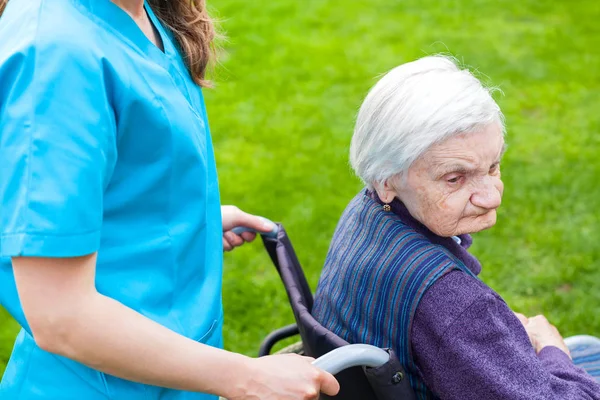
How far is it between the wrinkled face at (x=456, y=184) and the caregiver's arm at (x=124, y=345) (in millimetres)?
616

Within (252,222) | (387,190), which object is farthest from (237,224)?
(387,190)

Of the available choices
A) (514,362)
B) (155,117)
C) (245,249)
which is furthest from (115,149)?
(245,249)

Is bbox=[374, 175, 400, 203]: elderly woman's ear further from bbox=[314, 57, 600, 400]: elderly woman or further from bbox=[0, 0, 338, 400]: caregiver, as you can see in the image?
bbox=[0, 0, 338, 400]: caregiver

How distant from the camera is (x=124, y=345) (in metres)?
1.27

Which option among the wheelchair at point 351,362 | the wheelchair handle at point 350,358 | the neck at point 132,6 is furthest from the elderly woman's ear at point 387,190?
the neck at point 132,6

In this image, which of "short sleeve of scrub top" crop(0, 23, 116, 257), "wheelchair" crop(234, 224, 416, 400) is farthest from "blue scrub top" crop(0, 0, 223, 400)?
"wheelchair" crop(234, 224, 416, 400)

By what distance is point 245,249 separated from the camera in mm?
4164

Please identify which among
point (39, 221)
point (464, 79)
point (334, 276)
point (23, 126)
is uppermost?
point (23, 126)

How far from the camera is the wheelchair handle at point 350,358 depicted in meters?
1.59

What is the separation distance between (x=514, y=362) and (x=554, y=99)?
4.05 metres

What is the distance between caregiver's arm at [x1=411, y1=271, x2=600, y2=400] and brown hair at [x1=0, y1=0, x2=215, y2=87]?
0.74m

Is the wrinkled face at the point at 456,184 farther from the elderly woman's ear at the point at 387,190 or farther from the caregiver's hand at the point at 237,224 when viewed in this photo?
the caregiver's hand at the point at 237,224

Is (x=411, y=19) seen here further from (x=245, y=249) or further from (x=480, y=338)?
(x=480, y=338)

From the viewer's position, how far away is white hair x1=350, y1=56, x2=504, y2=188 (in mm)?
1813
